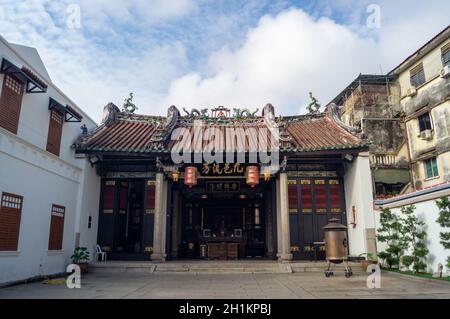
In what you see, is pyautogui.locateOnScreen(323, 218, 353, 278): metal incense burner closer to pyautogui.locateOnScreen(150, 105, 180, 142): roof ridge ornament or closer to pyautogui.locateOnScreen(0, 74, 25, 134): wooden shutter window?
pyautogui.locateOnScreen(150, 105, 180, 142): roof ridge ornament

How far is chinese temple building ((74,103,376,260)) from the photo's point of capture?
13.1 meters

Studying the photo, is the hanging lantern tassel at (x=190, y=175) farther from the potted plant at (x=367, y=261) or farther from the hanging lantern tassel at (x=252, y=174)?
the potted plant at (x=367, y=261)

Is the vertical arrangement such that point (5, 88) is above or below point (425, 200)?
above

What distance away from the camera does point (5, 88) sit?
8.70m

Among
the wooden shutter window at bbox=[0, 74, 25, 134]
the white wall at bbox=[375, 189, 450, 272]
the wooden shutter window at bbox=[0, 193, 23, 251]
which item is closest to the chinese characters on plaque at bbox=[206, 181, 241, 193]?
the white wall at bbox=[375, 189, 450, 272]

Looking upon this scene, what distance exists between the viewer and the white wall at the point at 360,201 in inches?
506

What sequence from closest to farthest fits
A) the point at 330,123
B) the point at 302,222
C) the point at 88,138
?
1. the point at 88,138
2. the point at 302,222
3. the point at 330,123

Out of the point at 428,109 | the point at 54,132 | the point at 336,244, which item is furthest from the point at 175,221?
the point at 428,109

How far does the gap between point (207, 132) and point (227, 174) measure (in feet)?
7.29

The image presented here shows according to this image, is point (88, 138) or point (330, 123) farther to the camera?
point (330, 123)
